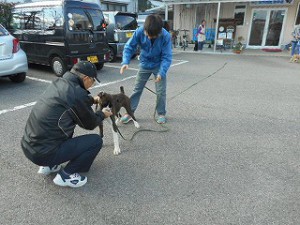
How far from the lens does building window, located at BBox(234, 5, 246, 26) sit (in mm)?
14220

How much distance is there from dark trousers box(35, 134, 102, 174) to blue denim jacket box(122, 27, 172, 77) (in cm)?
169

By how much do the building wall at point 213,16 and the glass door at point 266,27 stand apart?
0.71ft

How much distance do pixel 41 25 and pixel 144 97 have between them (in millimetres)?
3861

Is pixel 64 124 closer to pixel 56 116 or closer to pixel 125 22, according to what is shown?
pixel 56 116

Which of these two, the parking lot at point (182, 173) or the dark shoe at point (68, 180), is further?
the dark shoe at point (68, 180)

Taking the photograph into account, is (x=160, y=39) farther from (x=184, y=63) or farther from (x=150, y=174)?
(x=184, y=63)

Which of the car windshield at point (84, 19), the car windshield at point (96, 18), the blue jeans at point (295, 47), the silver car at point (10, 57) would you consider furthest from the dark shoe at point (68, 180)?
the blue jeans at point (295, 47)

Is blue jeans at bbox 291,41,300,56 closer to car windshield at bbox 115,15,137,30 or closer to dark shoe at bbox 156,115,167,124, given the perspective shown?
car windshield at bbox 115,15,137,30

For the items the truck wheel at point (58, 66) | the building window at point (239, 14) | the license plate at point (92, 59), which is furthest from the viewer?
the building window at point (239, 14)

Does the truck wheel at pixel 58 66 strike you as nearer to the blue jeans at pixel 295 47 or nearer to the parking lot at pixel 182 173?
the parking lot at pixel 182 173

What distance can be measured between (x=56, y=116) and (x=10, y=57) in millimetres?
4367

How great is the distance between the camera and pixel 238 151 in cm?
337

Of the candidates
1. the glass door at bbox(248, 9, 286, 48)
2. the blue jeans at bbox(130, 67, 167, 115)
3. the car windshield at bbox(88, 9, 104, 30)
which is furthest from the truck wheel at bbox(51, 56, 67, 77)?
the glass door at bbox(248, 9, 286, 48)

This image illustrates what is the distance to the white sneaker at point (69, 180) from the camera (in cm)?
256
